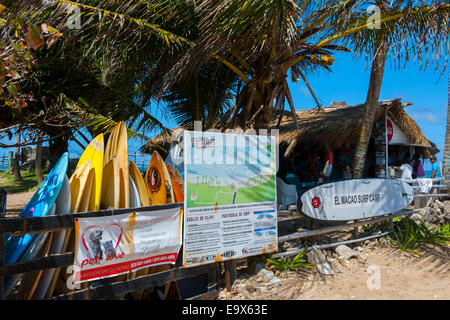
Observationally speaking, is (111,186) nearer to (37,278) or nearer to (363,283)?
(37,278)

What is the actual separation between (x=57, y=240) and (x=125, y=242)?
0.58 meters

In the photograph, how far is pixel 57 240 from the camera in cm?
289

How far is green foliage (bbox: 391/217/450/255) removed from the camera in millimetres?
5559

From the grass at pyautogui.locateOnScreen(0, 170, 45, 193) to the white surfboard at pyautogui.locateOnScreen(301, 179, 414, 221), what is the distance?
1521 centimetres

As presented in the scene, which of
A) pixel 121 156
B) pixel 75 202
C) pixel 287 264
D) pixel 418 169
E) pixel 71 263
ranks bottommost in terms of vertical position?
pixel 287 264

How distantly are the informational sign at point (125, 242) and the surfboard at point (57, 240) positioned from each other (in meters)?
0.24

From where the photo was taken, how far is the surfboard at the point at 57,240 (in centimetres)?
278

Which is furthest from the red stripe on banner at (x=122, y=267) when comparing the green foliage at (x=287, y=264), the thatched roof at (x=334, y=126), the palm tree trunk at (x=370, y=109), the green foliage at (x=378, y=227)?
the thatched roof at (x=334, y=126)

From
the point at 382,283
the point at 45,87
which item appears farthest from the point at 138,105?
the point at 382,283

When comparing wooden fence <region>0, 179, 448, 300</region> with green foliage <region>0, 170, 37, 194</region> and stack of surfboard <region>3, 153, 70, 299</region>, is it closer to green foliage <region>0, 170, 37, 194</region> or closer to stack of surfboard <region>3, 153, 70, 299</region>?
stack of surfboard <region>3, 153, 70, 299</region>

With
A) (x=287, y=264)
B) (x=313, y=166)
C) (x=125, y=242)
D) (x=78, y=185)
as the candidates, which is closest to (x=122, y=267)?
(x=125, y=242)

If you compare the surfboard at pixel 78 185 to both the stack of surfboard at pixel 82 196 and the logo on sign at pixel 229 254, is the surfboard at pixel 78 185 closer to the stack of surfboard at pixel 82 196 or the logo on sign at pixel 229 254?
the stack of surfboard at pixel 82 196

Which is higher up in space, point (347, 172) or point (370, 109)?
point (370, 109)
